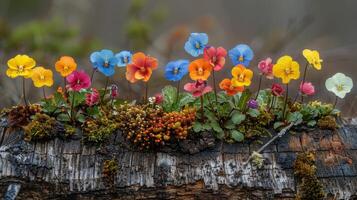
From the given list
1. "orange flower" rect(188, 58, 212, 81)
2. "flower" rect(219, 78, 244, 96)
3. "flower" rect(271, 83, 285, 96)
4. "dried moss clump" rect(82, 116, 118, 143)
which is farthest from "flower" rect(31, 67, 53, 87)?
"flower" rect(271, 83, 285, 96)

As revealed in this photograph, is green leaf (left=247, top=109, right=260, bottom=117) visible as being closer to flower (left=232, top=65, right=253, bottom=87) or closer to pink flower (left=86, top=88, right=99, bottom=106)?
flower (left=232, top=65, right=253, bottom=87)

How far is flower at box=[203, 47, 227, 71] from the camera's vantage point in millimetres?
2307

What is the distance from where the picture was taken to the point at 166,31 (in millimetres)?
9961

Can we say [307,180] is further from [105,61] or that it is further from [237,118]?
[105,61]

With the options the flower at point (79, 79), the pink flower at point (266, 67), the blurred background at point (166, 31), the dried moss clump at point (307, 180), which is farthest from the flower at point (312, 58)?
the flower at point (79, 79)

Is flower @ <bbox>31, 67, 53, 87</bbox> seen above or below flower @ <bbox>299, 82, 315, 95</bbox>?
above

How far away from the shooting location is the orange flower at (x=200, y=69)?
2.27 metres

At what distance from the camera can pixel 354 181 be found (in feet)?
7.54

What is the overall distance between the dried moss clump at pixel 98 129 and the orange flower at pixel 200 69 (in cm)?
43

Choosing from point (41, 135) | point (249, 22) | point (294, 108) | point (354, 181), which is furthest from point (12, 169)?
point (249, 22)

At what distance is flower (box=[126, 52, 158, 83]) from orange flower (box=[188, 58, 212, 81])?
0.18 metres

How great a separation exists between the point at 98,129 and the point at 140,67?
0.34 m

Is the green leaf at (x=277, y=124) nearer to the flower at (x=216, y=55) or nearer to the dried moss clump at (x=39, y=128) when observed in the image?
the flower at (x=216, y=55)

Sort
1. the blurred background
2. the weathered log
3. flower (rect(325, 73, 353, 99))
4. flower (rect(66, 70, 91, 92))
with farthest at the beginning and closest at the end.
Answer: the blurred background, flower (rect(325, 73, 353, 99)), flower (rect(66, 70, 91, 92)), the weathered log
